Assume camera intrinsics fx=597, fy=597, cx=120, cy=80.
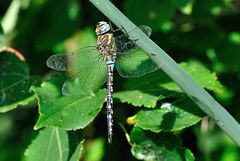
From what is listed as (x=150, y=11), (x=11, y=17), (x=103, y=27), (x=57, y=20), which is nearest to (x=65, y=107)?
(x=103, y=27)

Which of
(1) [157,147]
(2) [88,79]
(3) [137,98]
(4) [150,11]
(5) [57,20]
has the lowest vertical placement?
(1) [157,147]

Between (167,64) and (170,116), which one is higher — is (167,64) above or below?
above

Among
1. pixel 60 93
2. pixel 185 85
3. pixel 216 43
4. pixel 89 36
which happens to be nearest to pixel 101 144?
pixel 89 36

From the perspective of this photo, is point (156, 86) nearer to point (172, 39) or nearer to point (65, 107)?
point (65, 107)

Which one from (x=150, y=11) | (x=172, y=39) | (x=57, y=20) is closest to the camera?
(x=150, y=11)

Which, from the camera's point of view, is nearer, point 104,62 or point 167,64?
point 167,64

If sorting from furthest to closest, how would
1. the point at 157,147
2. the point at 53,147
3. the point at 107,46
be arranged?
the point at 107,46 → the point at 53,147 → the point at 157,147

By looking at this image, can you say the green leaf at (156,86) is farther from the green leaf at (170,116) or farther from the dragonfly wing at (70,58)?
the dragonfly wing at (70,58)

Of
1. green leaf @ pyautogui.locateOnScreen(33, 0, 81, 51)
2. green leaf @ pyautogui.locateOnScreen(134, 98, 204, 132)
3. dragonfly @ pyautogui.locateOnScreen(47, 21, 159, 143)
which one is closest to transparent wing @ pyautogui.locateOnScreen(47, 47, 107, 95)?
dragonfly @ pyautogui.locateOnScreen(47, 21, 159, 143)
